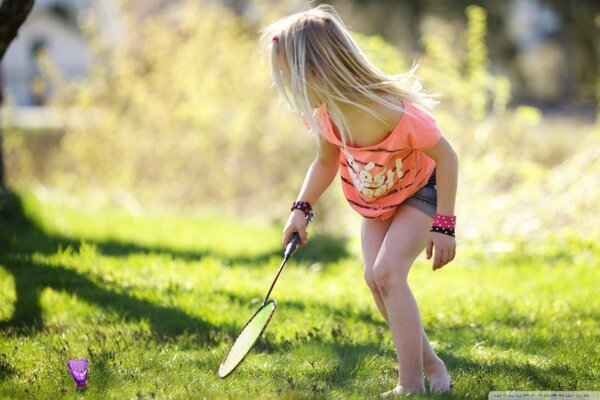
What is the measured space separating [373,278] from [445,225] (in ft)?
1.12

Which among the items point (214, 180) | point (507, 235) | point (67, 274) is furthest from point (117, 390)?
point (214, 180)

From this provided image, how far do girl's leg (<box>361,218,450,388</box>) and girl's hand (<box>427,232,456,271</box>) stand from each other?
0.26 m

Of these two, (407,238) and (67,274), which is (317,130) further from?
(67,274)

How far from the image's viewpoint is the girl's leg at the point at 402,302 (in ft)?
9.89

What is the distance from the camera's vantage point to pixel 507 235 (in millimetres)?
7008

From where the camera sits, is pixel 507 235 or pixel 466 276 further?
pixel 507 235

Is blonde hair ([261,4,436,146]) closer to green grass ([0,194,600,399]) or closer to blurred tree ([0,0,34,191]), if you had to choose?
green grass ([0,194,600,399])

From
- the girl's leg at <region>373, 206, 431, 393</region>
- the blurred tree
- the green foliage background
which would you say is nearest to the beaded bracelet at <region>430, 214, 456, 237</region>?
the girl's leg at <region>373, 206, 431, 393</region>

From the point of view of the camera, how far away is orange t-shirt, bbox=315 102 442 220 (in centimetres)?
307

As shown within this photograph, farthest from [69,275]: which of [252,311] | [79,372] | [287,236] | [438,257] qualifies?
[438,257]

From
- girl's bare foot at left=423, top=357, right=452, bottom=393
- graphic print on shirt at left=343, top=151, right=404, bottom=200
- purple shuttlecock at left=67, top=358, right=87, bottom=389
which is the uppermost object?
graphic print on shirt at left=343, top=151, right=404, bottom=200

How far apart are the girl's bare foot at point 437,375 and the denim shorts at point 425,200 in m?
0.58

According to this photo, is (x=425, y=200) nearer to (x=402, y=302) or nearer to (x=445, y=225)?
(x=445, y=225)

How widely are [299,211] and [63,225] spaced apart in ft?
13.3
